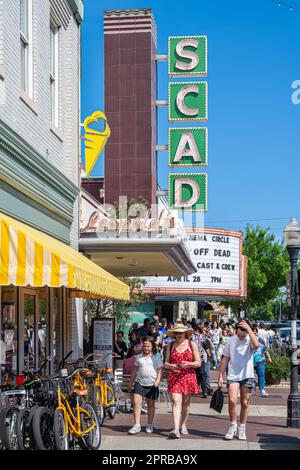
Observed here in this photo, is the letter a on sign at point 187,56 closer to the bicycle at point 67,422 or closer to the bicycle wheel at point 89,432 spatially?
the bicycle at point 67,422

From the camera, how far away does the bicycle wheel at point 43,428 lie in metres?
8.97

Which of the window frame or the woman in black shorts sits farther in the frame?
the window frame

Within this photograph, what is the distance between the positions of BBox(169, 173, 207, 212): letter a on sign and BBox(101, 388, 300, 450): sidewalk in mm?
11329

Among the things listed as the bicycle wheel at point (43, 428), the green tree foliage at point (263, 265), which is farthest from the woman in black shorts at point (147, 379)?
the green tree foliage at point (263, 265)

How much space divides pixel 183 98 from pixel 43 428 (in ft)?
67.8

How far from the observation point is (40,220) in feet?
45.5

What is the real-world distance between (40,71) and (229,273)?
25.8 meters

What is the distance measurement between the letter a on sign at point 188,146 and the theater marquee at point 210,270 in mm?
9448

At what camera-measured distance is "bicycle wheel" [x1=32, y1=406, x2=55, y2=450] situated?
897 centimetres

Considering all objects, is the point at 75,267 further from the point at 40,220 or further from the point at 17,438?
the point at 40,220

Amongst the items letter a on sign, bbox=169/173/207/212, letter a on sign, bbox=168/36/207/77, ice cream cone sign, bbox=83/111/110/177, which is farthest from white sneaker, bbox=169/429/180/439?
letter a on sign, bbox=168/36/207/77

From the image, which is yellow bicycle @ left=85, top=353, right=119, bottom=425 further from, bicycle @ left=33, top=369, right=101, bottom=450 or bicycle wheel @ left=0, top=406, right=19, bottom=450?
bicycle wheel @ left=0, top=406, right=19, bottom=450

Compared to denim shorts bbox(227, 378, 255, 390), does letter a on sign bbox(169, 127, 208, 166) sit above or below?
above

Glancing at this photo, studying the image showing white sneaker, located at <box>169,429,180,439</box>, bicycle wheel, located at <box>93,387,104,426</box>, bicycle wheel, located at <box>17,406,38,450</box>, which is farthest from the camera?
bicycle wheel, located at <box>93,387,104,426</box>
